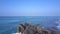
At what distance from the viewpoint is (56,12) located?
141 cm

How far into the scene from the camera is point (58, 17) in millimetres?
1394


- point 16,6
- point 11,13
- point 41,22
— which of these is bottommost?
point 41,22

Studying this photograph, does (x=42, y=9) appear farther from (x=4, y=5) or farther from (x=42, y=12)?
(x=4, y=5)

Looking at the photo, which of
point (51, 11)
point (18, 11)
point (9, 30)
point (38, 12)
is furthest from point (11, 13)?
point (51, 11)

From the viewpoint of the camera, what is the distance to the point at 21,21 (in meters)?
1.35

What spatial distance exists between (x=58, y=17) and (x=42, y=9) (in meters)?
0.28

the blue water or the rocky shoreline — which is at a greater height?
the blue water

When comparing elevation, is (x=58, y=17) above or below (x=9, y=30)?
above

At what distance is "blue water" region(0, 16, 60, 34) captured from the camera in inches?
52.3

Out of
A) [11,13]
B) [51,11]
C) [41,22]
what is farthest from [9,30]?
[51,11]

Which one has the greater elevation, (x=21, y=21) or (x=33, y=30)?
(x=21, y=21)

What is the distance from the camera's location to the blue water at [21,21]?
1.33 meters

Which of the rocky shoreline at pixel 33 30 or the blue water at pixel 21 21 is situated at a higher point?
the blue water at pixel 21 21

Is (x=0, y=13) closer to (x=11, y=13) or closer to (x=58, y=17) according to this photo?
(x=11, y=13)
